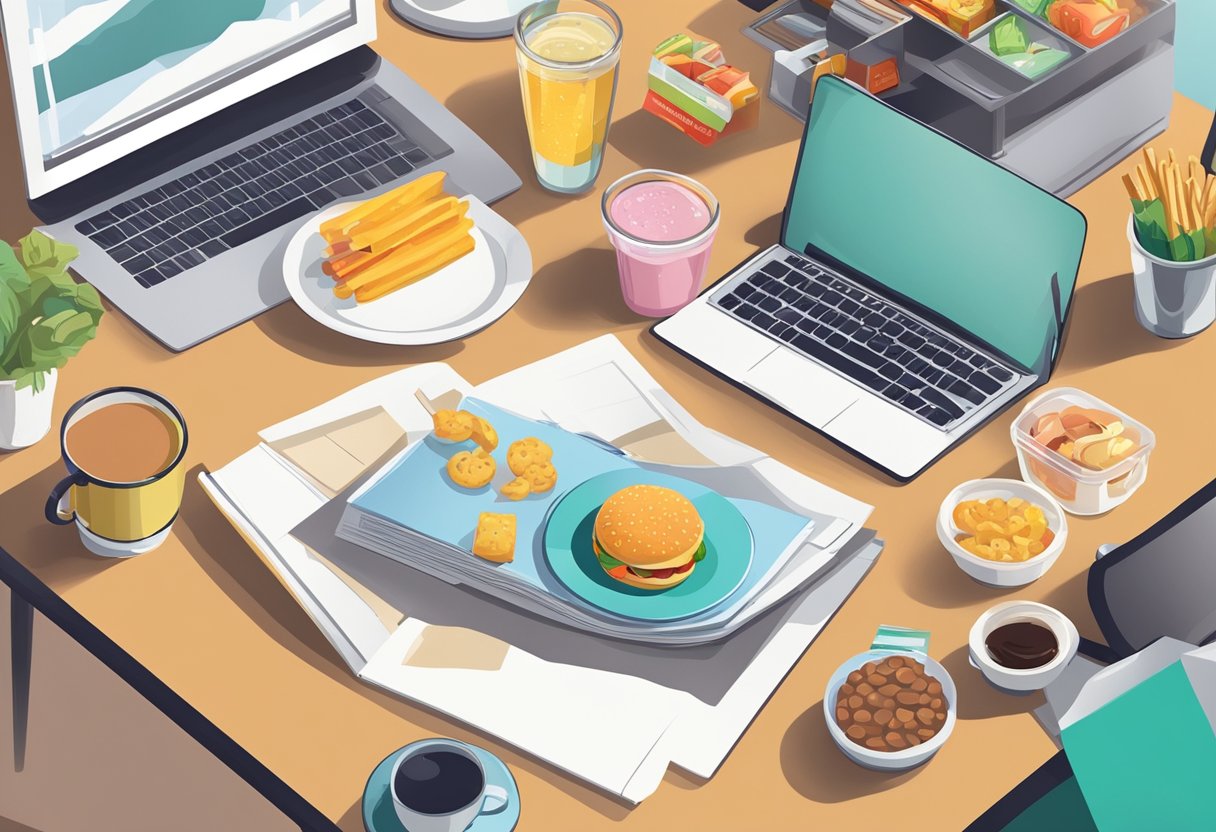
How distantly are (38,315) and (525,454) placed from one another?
0.47m

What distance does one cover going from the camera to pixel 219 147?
5.96 feet

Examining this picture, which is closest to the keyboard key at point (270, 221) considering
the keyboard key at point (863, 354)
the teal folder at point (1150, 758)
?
the keyboard key at point (863, 354)

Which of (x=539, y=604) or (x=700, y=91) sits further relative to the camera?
(x=700, y=91)

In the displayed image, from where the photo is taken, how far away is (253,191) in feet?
5.83

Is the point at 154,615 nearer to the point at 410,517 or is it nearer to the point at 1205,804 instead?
the point at 410,517

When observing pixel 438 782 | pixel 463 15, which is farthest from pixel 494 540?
pixel 463 15

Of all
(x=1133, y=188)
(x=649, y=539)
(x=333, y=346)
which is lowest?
(x=333, y=346)

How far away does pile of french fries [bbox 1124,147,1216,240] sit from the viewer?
63.5 inches

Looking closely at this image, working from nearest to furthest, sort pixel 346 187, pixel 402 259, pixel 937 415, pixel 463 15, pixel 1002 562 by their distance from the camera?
pixel 1002 562 → pixel 937 415 → pixel 402 259 → pixel 346 187 → pixel 463 15

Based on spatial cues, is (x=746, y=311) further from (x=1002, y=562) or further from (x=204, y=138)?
(x=204, y=138)

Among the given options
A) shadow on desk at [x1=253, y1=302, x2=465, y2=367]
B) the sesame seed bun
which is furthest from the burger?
shadow on desk at [x1=253, y1=302, x2=465, y2=367]

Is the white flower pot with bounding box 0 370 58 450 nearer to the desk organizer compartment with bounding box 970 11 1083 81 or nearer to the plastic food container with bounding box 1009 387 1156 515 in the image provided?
the plastic food container with bounding box 1009 387 1156 515

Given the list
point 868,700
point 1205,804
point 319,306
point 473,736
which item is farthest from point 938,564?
point 319,306

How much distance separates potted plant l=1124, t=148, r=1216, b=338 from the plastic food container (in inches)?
7.1
